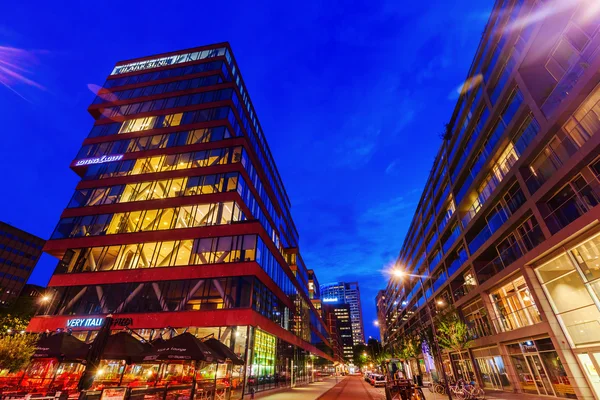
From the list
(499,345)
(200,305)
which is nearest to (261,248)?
(200,305)

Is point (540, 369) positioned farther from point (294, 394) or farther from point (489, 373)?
point (294, 394)

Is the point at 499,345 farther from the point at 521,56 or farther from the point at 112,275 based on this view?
the point at 112,275

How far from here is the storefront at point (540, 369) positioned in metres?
17.1

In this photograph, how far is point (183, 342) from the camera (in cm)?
1327

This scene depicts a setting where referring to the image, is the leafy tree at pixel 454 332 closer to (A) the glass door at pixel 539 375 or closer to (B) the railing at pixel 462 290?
(B) the railing at pixel 462 290

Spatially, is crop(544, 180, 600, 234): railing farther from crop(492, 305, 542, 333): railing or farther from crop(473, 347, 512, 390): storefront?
crop(473, 347, 512, 390): storefront

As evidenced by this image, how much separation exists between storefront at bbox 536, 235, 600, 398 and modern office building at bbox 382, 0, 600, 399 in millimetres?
58

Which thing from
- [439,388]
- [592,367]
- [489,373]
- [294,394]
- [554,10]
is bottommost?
[294,394]

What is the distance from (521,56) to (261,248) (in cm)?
2733

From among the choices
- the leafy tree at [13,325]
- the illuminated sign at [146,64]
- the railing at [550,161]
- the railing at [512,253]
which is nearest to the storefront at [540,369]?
the railing at [512,253]

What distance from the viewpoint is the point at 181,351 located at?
12.8 m

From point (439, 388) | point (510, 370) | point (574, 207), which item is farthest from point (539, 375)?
point (574, 207)

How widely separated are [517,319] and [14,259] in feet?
377

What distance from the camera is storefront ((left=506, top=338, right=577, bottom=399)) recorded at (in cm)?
1711
